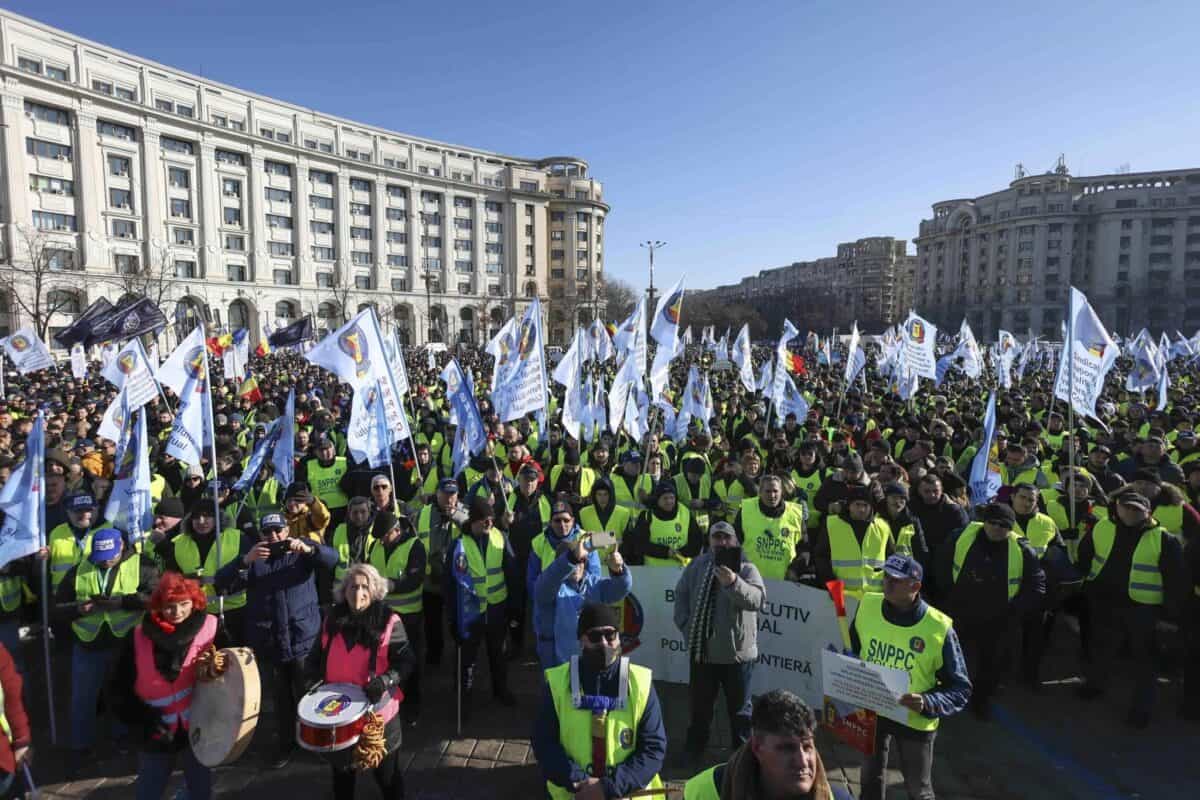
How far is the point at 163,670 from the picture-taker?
360 cm

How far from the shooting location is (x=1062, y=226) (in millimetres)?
93688

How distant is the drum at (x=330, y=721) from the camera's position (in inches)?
135

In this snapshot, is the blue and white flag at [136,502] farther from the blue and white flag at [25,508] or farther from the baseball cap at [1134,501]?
the baseball cap at [1134,501]

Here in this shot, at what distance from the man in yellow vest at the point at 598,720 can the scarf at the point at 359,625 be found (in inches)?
48.0

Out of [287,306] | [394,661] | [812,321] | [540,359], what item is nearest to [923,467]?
[540,359]

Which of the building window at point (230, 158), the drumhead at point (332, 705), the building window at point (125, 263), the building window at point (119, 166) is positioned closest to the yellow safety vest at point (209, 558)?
the drumhead at point (332, 705)

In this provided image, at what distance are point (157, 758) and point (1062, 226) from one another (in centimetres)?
11657

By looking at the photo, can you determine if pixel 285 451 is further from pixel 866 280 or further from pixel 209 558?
pixel 866 280

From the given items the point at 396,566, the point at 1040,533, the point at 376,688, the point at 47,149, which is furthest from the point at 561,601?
the point at 47,149

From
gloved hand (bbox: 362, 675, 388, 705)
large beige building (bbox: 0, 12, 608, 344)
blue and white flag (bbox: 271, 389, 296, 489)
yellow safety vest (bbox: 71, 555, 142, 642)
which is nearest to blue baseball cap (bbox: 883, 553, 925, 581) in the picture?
gloved hand (bbox: 362, 675, 388, 705)

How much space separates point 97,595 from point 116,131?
215ft

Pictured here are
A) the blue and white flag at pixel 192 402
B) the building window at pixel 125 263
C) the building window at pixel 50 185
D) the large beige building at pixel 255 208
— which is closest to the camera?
the blue and white flag at pixel 192 402

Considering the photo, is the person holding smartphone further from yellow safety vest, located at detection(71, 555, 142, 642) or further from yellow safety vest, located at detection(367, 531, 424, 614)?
yellow safety vest, located at detection(71, 555, 142, 642)

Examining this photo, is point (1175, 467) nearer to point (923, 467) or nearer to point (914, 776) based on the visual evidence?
point (923, 467)
